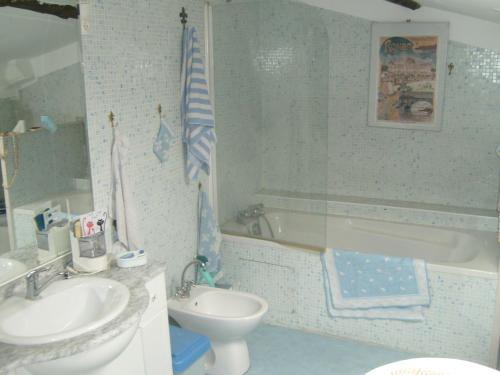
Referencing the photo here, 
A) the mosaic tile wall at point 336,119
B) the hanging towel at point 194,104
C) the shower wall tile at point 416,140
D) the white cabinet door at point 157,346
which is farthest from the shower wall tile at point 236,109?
the white cabinet door at point 157,346

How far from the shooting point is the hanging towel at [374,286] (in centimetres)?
318

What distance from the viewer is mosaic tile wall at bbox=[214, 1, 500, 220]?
3475 millimetres

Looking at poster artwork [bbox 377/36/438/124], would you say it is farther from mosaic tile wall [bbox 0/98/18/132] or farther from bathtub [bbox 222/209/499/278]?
mosaic tile wall [bbox 0/98/18/132]

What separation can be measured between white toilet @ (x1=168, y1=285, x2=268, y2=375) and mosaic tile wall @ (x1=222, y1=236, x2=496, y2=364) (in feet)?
1.41

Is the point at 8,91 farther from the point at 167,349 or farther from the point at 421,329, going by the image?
the point at 421,329

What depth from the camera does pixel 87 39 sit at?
8.02ft

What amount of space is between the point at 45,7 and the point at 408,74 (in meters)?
2.55

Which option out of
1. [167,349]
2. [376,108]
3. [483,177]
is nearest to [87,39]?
[167,349]

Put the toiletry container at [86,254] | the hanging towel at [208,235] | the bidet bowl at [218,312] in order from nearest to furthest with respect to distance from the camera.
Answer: the toiletry container at [86,254] → the bidet bowl at [218,312] → the hanging towel at [208,235]

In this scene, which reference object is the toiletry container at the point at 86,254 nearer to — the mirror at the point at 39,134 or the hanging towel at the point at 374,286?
the mirror at the point at 39,134

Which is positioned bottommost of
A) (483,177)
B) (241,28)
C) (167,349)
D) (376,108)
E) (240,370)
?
(240,370)

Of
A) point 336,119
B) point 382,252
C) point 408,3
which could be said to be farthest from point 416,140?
point 408,3

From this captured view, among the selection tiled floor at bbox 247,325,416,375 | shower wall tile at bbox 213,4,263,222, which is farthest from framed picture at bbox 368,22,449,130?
tiled floor at bbox 247,325,416,375

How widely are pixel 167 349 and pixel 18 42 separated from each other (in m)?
1.50
